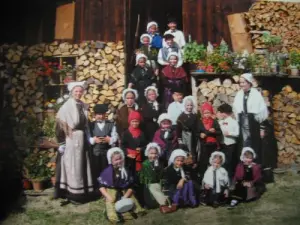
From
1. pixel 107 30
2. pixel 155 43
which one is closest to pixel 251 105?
pixel 155 43

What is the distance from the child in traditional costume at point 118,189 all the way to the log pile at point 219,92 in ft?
3.82

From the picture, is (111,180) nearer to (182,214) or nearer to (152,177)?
(152,177)

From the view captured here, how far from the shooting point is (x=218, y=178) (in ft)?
16.1

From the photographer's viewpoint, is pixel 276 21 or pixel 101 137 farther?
pixel 276 21

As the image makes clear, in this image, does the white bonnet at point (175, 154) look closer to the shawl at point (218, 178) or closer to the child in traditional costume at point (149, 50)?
→ the shawl at point (218, 178)

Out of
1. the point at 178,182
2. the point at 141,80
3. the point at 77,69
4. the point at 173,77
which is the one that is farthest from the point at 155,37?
the point at 178,182

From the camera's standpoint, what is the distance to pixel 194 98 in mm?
5223

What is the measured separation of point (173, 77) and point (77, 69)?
1.16 m

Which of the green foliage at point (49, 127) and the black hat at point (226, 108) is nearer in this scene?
the green foliage at point (49, 127)

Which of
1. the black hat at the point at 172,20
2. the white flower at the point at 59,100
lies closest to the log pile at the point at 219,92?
the black hat at the point at 172,20

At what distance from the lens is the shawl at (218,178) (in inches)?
192

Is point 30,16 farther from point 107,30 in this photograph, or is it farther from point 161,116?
point 161,116

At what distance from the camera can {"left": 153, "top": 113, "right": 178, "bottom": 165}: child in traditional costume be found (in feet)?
16.2

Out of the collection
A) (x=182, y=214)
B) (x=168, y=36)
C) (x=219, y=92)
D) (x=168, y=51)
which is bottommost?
(x=182, y=214)
